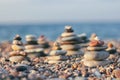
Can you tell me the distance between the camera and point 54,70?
7078mm

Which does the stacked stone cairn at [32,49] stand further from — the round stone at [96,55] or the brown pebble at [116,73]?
the brown pebble at [116,73]

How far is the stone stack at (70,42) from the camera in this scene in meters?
8.84

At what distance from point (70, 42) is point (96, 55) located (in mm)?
1441

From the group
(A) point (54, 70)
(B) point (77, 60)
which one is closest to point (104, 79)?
(A) point (54, 70)

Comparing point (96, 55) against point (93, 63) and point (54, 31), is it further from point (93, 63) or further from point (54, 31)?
point (54, 31)

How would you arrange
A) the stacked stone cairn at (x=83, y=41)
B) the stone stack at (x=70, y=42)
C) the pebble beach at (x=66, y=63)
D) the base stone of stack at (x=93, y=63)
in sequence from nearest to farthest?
1. the pebble beach at (x=66, y=63)
2. the base stone of stack at (x=93, y=63)
3. the stone stack at (x=70, y=42)
4. the stacked stone cairn at (x=83, y=41)

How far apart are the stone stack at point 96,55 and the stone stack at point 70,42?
1.23 metres

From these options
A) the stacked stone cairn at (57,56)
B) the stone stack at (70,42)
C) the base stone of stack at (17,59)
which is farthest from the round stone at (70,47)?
the base stone of stack at (17,59)

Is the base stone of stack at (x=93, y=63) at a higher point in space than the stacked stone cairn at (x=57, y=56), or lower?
lower

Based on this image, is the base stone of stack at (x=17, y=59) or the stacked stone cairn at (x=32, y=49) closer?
the base stone of stack at (x=17, y=59)

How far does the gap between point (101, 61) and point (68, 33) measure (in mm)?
1488

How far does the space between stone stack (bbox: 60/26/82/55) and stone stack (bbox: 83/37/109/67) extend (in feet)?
4.04

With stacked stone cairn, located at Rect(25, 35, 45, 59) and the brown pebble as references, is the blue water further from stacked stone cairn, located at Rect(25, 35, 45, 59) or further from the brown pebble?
the brown pebble

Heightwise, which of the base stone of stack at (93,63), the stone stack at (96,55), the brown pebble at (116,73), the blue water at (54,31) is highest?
the stone stack at (96,55)
